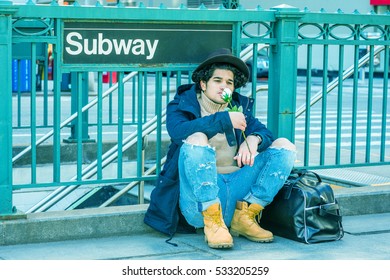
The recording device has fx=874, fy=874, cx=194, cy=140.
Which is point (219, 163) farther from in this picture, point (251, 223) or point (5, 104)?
point (5, 104)

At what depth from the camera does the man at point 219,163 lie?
5.34 metres

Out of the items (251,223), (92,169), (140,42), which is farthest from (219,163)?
(92,169)

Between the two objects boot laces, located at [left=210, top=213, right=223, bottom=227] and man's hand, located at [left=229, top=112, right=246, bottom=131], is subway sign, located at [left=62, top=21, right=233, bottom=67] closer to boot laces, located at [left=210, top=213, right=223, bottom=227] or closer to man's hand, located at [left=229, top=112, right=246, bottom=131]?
man's hand, located at [left=229, top=112, right=246, bottom=131]

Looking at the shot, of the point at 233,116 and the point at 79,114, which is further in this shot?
the point at 79,114

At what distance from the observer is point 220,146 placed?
221 inches

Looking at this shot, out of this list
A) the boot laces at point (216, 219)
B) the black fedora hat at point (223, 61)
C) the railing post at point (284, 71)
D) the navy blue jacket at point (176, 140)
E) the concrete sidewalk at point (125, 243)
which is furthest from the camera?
the railing post at point (284, 71)

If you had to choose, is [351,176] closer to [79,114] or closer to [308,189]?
[308,189]

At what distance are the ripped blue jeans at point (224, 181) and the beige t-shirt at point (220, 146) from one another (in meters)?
0.05

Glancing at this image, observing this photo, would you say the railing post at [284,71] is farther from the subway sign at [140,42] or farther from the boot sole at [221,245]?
the boot sole at [221,245]

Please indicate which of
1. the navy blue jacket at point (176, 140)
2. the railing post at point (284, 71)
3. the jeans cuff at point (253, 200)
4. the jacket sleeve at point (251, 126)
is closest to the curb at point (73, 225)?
the navy blue jacket at point (176, 140)

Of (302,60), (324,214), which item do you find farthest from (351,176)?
(302,60)

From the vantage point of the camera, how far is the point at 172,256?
5.23m

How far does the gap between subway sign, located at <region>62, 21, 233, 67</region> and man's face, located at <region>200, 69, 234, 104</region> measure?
0.42 m

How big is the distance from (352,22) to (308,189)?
Result: 161 centimetres
